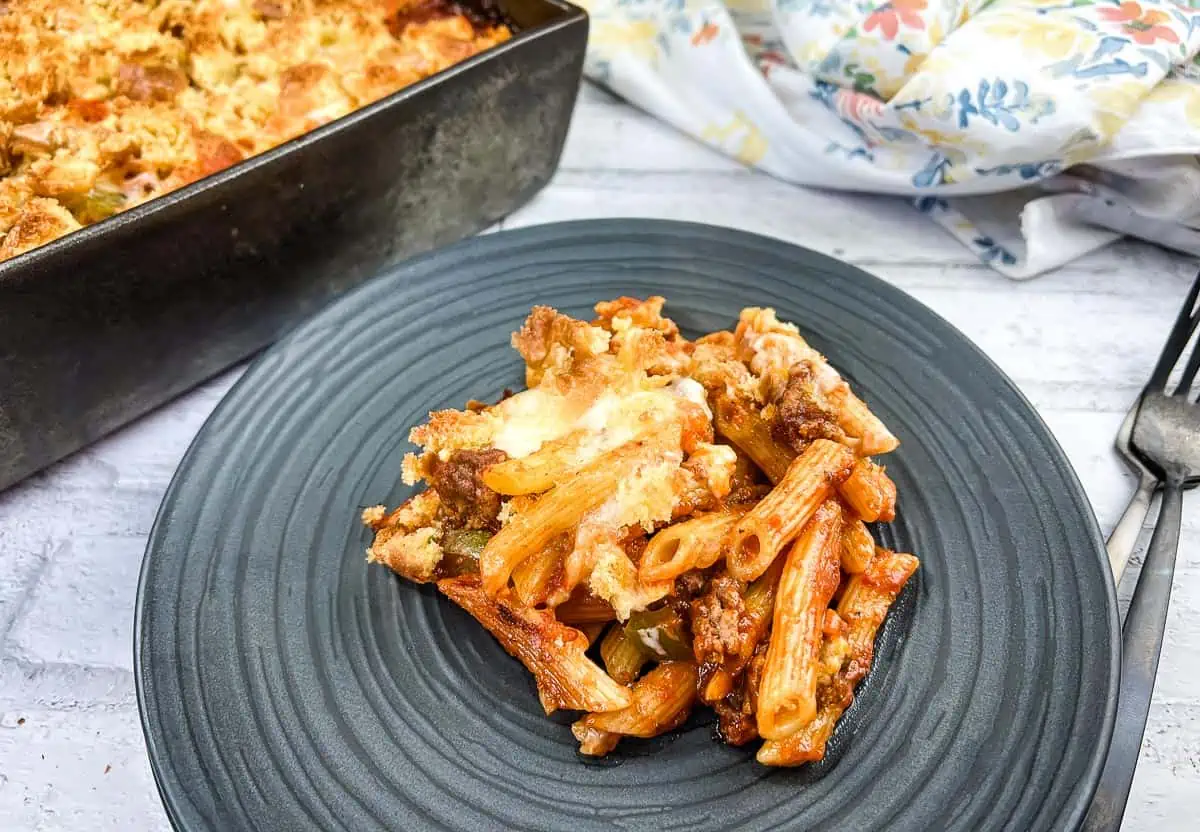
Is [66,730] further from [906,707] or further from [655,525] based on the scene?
[906,707]

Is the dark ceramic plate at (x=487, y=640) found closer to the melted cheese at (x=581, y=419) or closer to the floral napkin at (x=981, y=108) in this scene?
the melted cheese at (x=581, y=419)

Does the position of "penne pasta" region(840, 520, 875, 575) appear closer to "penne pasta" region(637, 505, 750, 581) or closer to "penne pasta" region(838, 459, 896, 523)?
"penne pasta" region(838, 459, 896, 523)

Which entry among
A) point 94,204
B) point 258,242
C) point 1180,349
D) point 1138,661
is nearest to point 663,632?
point 1138,661

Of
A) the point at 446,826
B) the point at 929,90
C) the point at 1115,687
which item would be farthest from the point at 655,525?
the point at 929,90

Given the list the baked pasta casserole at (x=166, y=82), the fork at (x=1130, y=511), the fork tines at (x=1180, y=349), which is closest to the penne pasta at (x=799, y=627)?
the fork at (x=1130, y=511)

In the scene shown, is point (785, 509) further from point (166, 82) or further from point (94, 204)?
point (166, 82)

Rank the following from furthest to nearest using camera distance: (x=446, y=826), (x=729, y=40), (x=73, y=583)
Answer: (x=729, y=40) < (x=73, y=583) < (x=446, y=826)
